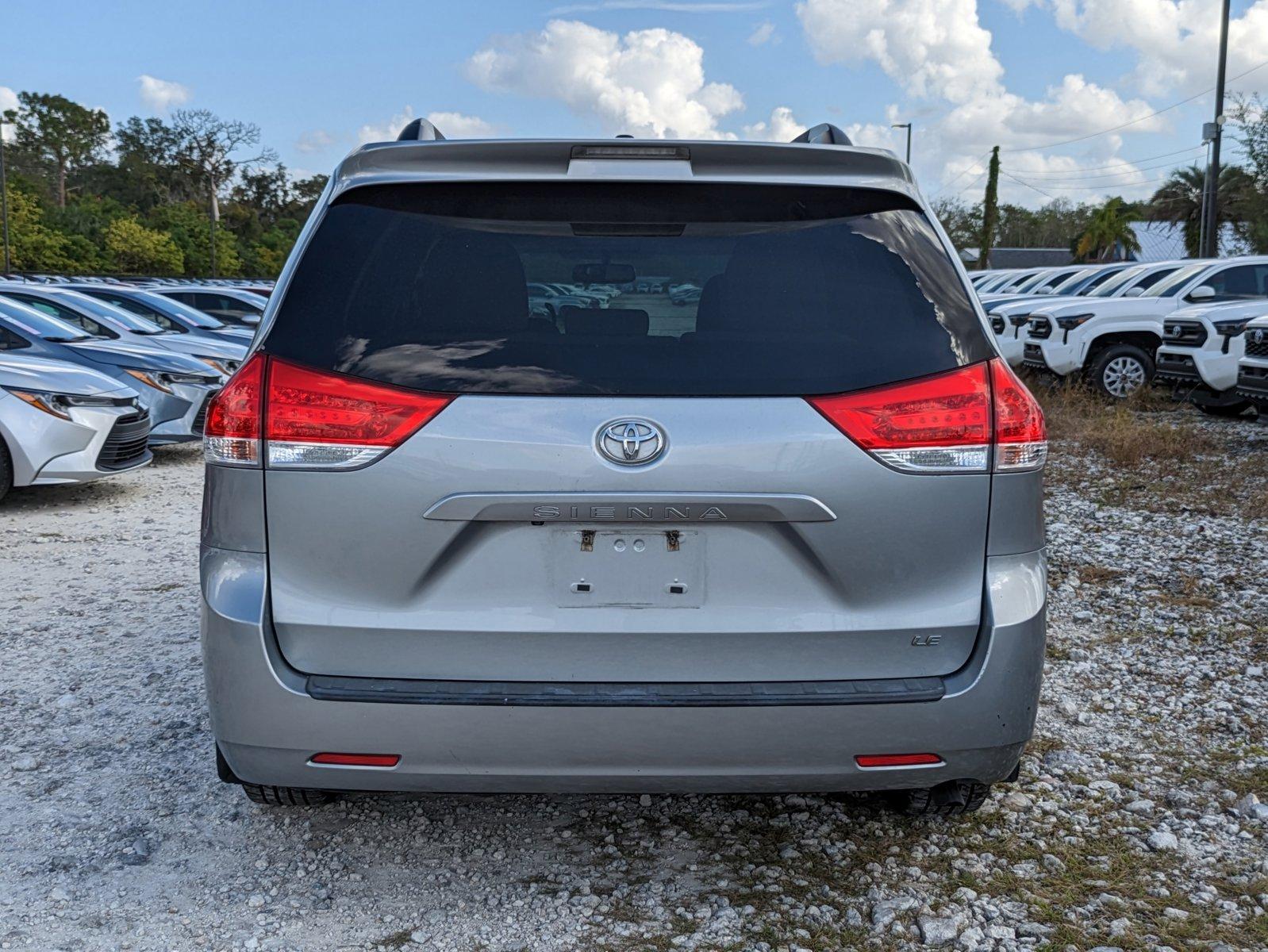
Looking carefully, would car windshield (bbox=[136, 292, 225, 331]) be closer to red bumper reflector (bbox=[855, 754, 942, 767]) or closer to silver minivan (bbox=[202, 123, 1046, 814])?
silver minivan (bbox=[202, 123, 1046, 814])

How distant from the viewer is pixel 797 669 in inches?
100

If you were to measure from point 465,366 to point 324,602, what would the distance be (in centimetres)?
59

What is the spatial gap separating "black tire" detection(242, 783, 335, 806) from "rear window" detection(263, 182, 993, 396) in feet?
3.96

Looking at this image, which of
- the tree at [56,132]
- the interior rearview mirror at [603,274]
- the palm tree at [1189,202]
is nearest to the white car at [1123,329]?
the interior rearview mirror at [603,274]

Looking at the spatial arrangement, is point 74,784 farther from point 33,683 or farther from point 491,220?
point 491,220

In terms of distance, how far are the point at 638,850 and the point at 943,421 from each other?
152cm

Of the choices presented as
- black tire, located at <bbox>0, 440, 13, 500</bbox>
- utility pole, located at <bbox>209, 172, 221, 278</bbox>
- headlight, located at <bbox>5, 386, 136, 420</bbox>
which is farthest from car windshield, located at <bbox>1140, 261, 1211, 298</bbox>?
utility pole, located at <bbox>209, 172, 221, 278</bbox>

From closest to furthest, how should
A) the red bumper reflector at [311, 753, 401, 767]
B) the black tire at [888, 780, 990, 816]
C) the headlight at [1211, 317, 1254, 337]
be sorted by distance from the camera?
the red bumper reflector at [311, 753, 401, 767]
the black tire at [888, 780, 990, 816]
the headlight at [1211, 317, 1254, 337]

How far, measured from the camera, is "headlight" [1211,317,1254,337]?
1205cm

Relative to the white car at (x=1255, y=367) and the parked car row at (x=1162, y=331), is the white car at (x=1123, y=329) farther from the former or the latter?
the white car at (x=1255, y=367)

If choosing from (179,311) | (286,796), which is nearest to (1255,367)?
(286,796)

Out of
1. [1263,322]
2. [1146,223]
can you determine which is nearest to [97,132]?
[1146,223]

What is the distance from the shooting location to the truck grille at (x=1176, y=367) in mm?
12367

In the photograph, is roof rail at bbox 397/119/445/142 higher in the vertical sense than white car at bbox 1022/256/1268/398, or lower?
higher
